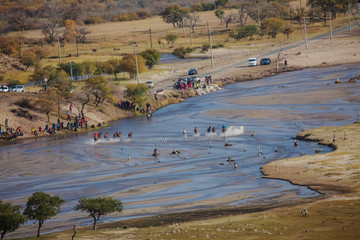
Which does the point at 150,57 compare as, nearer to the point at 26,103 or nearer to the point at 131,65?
the point at 131,65

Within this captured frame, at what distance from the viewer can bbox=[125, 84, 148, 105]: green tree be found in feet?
333

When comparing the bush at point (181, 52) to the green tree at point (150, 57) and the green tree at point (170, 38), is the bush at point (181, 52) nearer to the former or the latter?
the green tree at point (150, 57)

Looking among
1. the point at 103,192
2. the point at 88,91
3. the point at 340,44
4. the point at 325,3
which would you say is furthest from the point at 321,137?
the point at 325,3

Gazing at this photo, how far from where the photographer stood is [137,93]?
102 meters

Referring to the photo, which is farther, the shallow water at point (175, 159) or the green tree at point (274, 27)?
the green tree at point (274, 27)

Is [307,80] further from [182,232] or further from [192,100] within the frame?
[182,232]

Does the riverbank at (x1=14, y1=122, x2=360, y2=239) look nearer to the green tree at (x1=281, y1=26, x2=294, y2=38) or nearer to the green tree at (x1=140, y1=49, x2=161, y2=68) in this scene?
the green tree at (x1=140, y1=49, x2=161, y2=68)

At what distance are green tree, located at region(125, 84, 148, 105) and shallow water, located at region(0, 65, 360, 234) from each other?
3679mm

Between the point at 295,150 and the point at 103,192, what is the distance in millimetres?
20795

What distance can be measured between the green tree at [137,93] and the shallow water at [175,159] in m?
3.68

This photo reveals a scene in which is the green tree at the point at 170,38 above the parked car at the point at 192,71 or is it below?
above

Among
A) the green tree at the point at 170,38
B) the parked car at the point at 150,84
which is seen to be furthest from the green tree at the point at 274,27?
the parked car at the point at 150,84

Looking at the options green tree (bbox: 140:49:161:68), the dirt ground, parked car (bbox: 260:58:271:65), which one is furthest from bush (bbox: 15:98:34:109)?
parked car (bbox: 260:58:271:65)

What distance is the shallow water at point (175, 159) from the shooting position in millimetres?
49062
